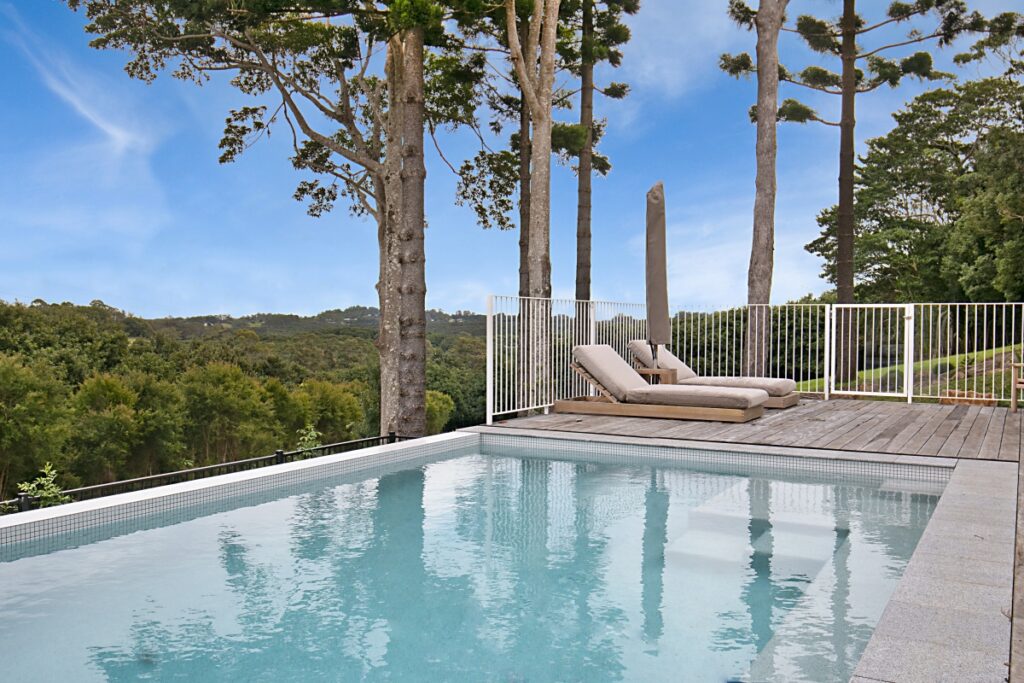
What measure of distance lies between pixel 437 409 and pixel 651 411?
300 inches

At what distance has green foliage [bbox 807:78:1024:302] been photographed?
2255 cm

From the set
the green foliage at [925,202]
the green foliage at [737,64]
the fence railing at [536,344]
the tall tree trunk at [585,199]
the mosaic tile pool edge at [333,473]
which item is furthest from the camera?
the green foliage at [925,202]

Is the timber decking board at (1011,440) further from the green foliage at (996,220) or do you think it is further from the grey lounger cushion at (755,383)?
the green foliage at (996,220)

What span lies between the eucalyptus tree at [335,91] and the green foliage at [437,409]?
99cm

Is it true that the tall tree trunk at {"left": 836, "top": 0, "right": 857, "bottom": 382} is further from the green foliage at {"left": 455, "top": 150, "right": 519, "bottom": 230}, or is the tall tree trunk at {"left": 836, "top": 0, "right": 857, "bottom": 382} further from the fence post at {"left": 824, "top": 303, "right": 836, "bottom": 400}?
the green foliage at {"left": 455, "top": 150, "right": 519, "bottom": 230}

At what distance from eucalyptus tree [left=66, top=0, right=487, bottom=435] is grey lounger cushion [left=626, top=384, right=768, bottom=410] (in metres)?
2.52

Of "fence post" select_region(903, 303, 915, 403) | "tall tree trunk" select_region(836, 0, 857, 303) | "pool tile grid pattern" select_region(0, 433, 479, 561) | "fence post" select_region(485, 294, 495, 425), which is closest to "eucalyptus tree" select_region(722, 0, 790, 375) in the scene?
"fence post" select_region(903, 303, 915, 403)

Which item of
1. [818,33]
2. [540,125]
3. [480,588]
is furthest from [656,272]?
[818,33]

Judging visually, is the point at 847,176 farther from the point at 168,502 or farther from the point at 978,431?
the point at 168,502

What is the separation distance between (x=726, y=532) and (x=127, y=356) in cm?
1701

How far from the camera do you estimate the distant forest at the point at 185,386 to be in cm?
1056

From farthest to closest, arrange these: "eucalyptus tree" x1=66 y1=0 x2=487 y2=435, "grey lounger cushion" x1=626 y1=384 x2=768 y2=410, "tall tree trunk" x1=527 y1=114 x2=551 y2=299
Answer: "tall tree trunk" x1=527 y1=114 x2=551 y2=299
"eucalyptus tree" x1=66 y1=0 x2=487 y2=435
"grey lounger cushion" x1=626 y1=384 x2=768 y2=410

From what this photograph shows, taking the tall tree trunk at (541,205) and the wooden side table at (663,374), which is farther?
the tall tree trunk at (541,205)

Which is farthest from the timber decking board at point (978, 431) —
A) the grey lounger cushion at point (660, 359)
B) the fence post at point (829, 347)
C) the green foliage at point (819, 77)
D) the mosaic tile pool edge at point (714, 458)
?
the green foliage at point (819, 77)
